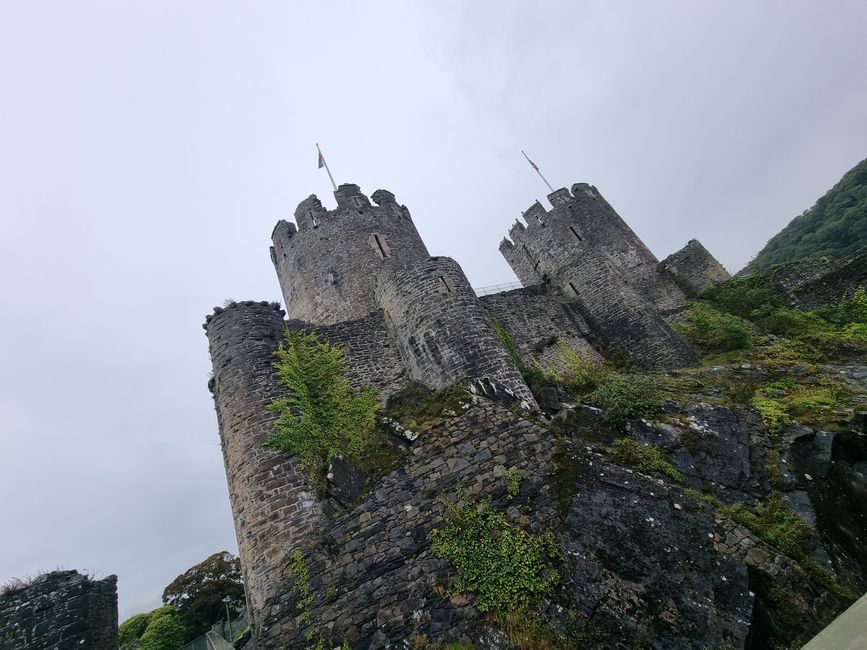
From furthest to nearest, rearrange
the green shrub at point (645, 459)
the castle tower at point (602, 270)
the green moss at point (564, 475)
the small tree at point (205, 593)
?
the small tree at point (205, 593) → the castle tower at point (602, 270) → the green shrub at point (645, 459) → the green moss at point (564, 475)

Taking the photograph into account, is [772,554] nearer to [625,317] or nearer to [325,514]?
[325,514]

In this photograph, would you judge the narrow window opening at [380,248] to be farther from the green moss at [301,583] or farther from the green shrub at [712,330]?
the green moss at [301,583]

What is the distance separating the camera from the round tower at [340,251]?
18203 mm

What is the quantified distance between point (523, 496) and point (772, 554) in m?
2.87

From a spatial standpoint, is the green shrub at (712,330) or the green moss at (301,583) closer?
the green moss at (301,583)

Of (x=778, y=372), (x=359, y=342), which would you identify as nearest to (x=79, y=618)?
(x=359, y=342)

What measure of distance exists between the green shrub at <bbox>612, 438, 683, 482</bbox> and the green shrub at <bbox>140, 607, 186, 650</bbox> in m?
28.3

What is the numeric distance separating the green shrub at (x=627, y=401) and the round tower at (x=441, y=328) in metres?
2.36

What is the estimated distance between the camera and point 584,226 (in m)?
22.7

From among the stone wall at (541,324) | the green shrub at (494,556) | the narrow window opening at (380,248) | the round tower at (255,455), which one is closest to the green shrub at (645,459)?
the green shrub at (494,556)

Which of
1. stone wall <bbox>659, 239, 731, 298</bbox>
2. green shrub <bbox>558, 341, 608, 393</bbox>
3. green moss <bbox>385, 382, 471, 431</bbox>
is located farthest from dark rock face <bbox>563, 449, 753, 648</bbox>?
stone wall <bbox>659, 239, 731, 298</bbox>

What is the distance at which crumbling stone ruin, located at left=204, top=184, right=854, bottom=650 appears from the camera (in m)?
4.78

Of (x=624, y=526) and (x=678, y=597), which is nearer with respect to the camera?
(x=678, y=597)

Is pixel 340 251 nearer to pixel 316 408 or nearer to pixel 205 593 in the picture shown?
pixel 316 408
